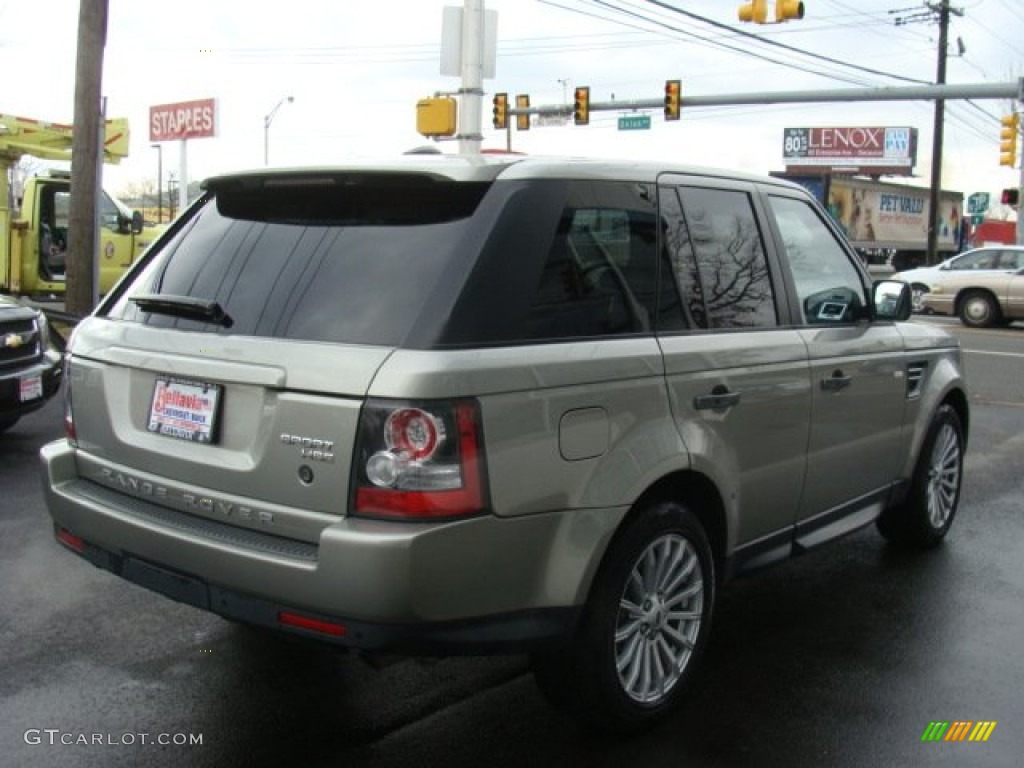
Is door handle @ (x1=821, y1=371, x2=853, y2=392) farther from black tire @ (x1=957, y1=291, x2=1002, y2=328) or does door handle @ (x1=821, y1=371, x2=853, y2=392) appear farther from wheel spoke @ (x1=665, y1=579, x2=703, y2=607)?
black tire @ (x1=957, y1=291, x2=1002, y2=328)

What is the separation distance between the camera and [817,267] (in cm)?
452

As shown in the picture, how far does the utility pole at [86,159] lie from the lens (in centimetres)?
1214

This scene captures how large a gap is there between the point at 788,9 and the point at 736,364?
15955 millimetres

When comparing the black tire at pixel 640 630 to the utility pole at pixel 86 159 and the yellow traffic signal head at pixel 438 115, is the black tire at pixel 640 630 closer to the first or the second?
the utility pole at pixel 86 159

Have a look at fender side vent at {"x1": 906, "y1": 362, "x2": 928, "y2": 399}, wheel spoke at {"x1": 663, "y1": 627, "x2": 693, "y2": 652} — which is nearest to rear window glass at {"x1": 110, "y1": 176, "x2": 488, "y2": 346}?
wheel spoke at {"x1": 663, "y1": 627, "x2": 693, "y2": 652}

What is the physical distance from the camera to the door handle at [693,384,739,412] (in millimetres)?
3484

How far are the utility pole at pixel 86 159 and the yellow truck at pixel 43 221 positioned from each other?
4.73 m

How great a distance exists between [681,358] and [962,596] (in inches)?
92.7

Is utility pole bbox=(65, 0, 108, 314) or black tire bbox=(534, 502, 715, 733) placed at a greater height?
utility pole bbox=(65, 0, 108, 314)

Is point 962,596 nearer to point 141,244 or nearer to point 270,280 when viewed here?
point 270,280

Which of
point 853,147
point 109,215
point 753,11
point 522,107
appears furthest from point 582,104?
point 853,147

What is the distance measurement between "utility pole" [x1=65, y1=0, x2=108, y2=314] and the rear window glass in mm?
9842

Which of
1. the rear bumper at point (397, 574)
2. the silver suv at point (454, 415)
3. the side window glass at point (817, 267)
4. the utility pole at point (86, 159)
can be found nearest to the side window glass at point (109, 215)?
the utility pole at point (86, 159)

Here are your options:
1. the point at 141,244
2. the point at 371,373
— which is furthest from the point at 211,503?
the point at 141,244
